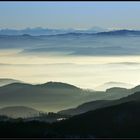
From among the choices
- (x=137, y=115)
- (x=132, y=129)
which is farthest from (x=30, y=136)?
(x=137, y=115)

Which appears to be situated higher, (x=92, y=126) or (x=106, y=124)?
(x=106, y=124)

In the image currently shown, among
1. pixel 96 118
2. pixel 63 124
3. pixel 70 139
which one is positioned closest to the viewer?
pixel 70 139

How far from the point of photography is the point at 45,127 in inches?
5935

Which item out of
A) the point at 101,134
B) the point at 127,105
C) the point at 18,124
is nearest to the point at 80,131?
the point at 101,134

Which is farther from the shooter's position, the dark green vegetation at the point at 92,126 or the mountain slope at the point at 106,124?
the mountain slope at the point at 106,124

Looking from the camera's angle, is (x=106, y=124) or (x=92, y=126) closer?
(x=92, y=126)

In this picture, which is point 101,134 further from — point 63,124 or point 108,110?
point 108,110

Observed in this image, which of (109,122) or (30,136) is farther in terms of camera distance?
(109,122)

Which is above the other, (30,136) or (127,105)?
(127,105)

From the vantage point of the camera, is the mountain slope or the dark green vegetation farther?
the mountain slope

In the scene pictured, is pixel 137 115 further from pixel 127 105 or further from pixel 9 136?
pixel 9 136

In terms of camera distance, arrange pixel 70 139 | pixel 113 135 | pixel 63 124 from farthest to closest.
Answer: pixel 63 124
pixel 113 135
pixel 70 139

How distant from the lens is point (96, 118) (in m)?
171

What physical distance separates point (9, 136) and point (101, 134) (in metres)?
26.3
